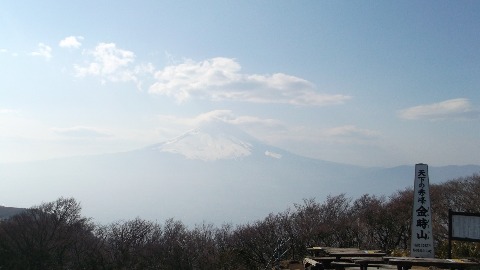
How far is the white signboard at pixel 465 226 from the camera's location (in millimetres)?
13336

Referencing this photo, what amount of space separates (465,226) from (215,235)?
2751 centimetres

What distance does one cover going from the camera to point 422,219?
13.7m

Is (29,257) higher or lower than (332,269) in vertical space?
lower

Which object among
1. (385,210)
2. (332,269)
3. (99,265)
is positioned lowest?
(99,265)

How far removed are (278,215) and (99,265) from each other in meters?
14.3

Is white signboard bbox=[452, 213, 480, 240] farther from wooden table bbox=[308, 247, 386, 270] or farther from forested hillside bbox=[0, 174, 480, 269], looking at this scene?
forested hillside bbox=[0, 174, 480, 269]

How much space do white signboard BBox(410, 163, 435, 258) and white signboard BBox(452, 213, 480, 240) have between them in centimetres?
68

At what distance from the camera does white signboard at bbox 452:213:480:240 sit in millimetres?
13336

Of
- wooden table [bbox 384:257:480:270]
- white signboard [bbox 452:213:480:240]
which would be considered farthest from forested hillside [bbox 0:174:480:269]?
wooden table [bbox 384:257:480:270]

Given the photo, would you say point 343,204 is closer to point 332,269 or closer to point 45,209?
point 45,209

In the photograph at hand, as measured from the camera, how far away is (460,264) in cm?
1073

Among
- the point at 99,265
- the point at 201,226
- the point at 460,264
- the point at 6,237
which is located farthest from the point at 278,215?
the point at 460,264

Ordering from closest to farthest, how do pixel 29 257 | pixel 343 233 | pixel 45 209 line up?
1. pixel 343 233
2. pixel 29 257
3. pixel 45 209

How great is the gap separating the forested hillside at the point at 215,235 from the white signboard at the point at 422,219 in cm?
1377
